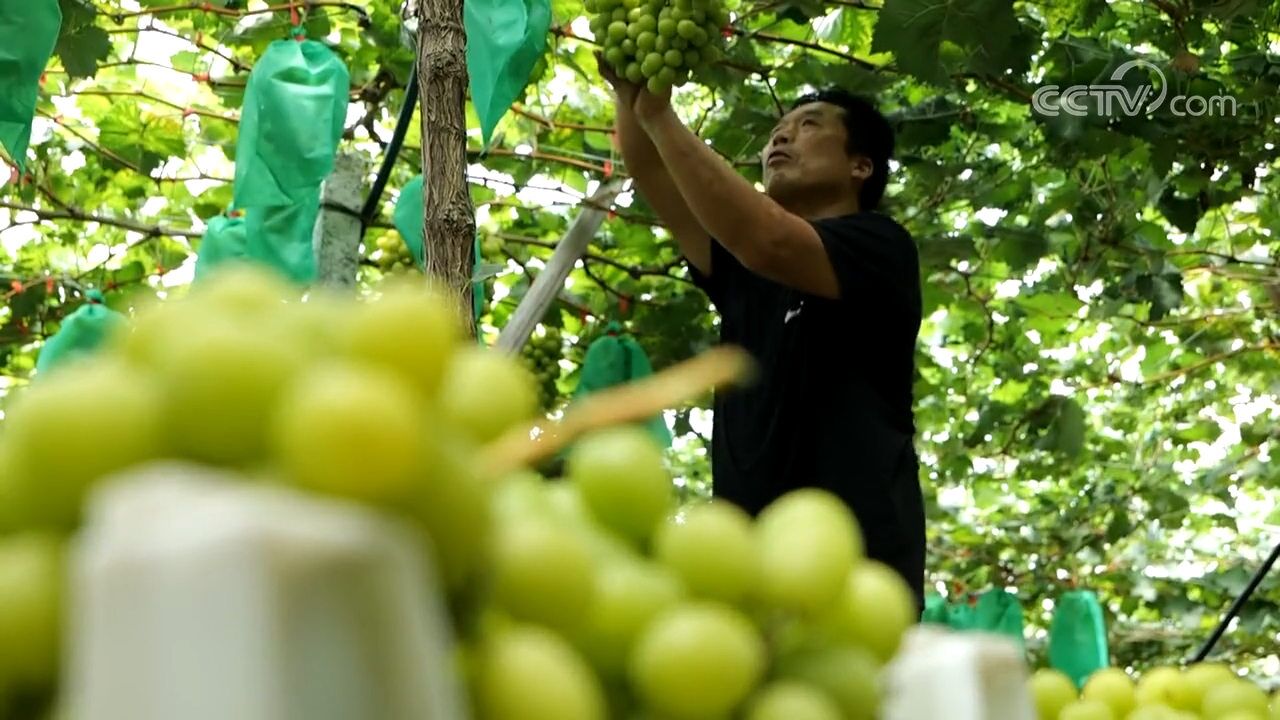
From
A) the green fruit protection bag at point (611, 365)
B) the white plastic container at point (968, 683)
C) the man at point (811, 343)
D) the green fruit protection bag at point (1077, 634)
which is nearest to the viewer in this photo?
the white plastic container at point (968, 683)

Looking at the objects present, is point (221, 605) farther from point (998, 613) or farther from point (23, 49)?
point (998, 613)

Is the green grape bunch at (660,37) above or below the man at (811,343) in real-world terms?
above

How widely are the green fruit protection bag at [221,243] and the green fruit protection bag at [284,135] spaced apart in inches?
9.1

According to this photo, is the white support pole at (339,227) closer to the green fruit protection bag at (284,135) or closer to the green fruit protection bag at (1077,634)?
the green fruit protection bag at (284,135)

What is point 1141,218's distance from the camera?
13.5ft

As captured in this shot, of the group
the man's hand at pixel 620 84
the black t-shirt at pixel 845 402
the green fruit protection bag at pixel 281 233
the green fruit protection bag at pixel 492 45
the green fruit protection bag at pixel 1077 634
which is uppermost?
the green fruit protection bag at pixel 492 45

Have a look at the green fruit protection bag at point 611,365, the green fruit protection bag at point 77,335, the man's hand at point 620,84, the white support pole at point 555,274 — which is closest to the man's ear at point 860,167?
the white support pole at point 555,274

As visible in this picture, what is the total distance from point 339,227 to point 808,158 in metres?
0.81

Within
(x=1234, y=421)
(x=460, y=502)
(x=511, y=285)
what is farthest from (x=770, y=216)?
(x=1234, y=421)

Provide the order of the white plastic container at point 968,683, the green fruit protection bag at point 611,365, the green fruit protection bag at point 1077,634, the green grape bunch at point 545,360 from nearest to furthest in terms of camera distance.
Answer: the white plastic container at point 968,683 < the green fruit protection bag at point 611,365 < the green grape bunch at point 545,360 < the green fruit protection bag at point 1077,634

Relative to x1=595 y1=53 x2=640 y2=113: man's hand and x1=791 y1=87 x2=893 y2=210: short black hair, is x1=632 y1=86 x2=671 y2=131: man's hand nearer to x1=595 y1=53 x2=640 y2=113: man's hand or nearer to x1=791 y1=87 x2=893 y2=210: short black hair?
x1=595 y1=53 x2=640 y2=113: man's hand

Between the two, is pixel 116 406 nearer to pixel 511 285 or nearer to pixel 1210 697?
pixel 1210 697

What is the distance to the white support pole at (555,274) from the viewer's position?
204 centimetres

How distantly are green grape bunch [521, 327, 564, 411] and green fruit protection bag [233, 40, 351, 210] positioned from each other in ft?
3.95
